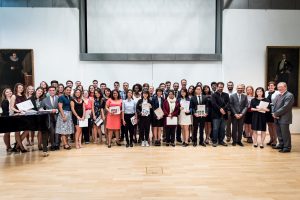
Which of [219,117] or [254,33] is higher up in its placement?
[254,33]

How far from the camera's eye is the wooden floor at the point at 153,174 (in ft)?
15.4

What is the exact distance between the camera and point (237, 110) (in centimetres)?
822

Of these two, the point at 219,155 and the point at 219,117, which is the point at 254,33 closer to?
the point at 219,117

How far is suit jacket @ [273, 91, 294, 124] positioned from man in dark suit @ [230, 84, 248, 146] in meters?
0.91

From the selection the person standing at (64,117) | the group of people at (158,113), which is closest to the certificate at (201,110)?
the group of people at (158,113)

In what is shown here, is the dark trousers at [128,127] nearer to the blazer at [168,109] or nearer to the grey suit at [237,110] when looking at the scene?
the blazer at [168,109]

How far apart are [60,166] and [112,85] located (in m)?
4.84

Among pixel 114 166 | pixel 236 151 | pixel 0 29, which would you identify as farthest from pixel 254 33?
pixel 0 29

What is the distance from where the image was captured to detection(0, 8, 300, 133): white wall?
1027 centimetres

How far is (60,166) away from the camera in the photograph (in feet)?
20.4

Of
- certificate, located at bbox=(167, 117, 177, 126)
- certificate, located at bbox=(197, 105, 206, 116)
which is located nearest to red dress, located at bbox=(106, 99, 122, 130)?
certificate, located at bbox=(167, 117, 177, 126)

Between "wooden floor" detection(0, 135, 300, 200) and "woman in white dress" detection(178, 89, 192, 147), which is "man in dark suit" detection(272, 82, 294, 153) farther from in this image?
"woman in white dress" detection(178, 89, 192, 147)

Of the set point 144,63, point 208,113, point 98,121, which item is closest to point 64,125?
point 98,121

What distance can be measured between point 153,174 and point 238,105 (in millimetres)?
3731
